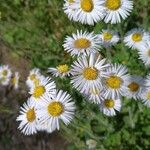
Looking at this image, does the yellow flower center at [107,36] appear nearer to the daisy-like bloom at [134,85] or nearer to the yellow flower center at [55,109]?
the daisy-like bloom at [134,85]

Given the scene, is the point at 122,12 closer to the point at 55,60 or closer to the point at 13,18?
the point at 55,60

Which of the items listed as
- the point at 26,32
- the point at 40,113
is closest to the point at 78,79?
the point at 40,113

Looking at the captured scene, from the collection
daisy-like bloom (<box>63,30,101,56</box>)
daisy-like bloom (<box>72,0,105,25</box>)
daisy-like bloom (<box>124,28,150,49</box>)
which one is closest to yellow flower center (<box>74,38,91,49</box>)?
daisy-like bloom (<box>63,30,101,56</box>)

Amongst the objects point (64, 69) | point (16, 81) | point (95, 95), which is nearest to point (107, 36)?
point (64, 69)

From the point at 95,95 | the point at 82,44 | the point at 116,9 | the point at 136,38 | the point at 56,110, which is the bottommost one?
the point at 56,110

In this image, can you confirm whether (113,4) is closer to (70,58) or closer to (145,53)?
(145,53)

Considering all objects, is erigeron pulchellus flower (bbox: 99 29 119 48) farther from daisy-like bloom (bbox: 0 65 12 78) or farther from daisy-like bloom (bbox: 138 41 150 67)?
daisy-like bloom (bbox: 0 65 12 78)
